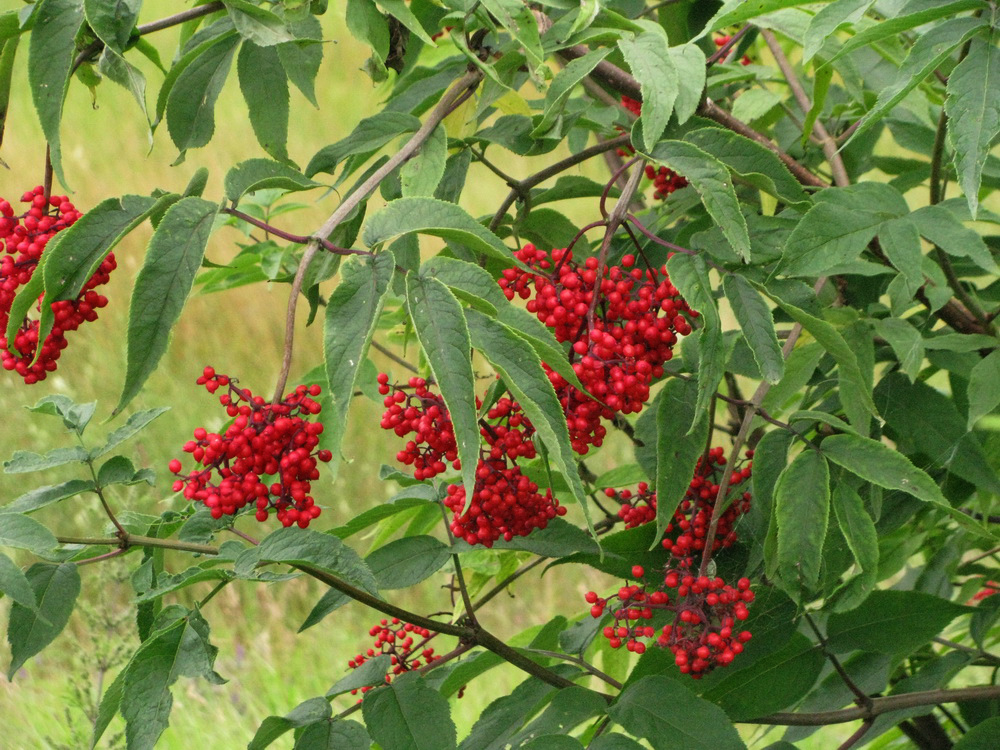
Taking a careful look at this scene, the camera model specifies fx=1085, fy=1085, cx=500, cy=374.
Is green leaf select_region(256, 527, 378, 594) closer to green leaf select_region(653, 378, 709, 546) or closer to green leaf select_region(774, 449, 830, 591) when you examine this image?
green leaf select_region(653, 378, 709, 546)

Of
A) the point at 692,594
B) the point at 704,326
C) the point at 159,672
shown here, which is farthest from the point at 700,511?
the point at 159,672

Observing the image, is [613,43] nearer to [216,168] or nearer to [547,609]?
[547,609]

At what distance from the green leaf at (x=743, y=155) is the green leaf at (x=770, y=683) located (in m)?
0.59

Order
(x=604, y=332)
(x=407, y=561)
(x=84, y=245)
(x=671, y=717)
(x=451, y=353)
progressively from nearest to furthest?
(x=451, y=353) < (x=84, y=245) < (x=604, y=332) < (x=671, y=717) < (x=407, y=561)

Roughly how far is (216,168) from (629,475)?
470cm

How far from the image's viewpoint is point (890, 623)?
4.61 feet

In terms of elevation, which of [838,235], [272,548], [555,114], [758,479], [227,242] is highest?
[555,114]

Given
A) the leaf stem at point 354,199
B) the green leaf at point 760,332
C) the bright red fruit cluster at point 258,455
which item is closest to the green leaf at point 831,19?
the green leaf at point 760,332

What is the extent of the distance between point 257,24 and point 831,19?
1.82 feet

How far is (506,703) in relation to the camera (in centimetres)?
133

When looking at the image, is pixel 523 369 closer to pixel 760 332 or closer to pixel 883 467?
pixel 760 332

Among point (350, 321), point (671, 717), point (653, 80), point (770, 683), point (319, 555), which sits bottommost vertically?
point (770, 683)

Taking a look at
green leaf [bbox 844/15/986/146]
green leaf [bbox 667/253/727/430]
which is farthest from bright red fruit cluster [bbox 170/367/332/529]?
green leaf [bbox 844/15/986/146]

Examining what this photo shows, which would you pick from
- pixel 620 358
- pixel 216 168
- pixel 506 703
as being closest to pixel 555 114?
pixel 620 358
